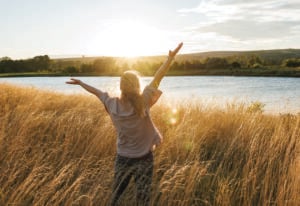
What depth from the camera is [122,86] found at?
320 cm

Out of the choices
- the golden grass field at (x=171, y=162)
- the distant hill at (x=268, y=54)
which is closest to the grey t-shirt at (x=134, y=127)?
the golden grass field at (x=171, y=162)

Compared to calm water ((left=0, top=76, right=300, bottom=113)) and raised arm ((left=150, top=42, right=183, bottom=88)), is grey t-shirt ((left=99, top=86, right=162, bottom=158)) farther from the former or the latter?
calm water ((left=0, top=76, right=300, bottom=113))

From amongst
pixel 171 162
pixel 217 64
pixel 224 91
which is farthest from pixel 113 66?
pixel 171 162

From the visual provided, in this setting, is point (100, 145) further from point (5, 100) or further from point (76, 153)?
point (5, 100)

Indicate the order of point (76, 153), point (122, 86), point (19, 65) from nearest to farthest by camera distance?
1. point (122, 86)
2. point (76, 153)
3. point (19, 65)

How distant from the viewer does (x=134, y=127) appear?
333 cm

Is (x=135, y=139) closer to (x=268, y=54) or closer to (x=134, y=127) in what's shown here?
(x=134, y=127)

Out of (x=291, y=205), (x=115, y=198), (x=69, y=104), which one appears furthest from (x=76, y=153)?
(x=69, y=104)

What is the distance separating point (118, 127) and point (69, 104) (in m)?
5.49

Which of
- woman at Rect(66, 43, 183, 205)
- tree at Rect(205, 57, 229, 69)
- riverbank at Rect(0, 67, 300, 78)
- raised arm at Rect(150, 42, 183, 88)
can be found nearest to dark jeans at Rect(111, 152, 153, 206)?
woman at Rect(66, 43, 183, 205)

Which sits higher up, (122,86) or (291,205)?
(122,86)

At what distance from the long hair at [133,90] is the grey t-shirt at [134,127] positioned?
4.0 inches

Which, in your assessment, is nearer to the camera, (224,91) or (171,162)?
(171,162)

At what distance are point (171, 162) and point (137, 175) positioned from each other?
1.24 metres
